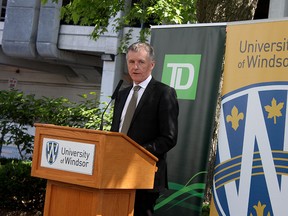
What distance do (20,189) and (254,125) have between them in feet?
15.3

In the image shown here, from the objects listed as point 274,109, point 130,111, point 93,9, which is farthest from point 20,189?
point 274,109

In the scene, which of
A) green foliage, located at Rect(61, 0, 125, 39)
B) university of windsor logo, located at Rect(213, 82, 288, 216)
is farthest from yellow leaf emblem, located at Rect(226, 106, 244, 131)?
green foliage, located at Rect(61, 0, 125, 39)

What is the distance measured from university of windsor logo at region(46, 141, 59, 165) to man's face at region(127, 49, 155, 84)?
902 mm

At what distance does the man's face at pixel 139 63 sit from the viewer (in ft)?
16.7

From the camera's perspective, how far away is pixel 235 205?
224 inches

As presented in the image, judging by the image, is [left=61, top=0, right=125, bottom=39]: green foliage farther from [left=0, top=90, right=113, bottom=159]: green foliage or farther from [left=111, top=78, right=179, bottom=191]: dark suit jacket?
[left=111, top=78, right=179, bottom=191]: dark suit jacket

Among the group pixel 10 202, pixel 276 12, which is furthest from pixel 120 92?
pixel 276 12

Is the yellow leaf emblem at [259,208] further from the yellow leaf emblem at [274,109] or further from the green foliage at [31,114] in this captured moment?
the green foliage at [31,114]

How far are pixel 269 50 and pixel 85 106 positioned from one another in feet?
18.9

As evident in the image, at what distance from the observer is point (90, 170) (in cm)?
445

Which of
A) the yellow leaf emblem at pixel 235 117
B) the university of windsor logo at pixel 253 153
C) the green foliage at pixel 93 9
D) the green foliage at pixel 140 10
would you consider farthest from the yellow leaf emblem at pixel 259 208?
the green foliage at pixel 93 9

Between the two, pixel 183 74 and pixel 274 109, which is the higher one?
pixel 183 74

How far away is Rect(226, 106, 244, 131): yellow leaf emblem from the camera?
18.7ft

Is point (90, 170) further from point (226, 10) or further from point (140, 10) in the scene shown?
point (140, 10)
